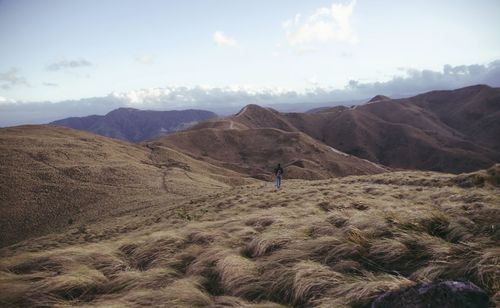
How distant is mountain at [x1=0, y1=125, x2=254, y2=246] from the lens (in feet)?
120

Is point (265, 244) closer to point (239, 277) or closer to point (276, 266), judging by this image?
point (276, 266)

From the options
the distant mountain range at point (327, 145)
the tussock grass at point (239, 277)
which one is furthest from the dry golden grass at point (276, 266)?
the distant mountain range at point (327, 145)

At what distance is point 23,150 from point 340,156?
97565 millimetres

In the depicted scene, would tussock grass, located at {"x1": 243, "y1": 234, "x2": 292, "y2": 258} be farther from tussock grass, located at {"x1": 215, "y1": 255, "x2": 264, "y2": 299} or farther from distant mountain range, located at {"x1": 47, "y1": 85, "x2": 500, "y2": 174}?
distant mountain range, located at {"x1": 47, "y1": 85, "x2": 500, "y2": 174}

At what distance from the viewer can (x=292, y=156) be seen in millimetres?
112250

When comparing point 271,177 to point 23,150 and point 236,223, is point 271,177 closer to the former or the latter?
point 23,150

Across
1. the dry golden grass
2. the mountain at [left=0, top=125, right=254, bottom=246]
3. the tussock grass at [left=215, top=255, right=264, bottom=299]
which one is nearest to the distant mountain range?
the mountain at [left=0, top=125, right=254, bottom=246]

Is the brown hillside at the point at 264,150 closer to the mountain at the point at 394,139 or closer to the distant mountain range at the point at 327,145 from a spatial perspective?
the distant mountain range at the point at 327,145

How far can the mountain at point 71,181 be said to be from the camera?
36.5 meters

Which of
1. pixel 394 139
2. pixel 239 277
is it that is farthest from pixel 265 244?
pixel 394 139

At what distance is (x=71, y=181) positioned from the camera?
154 feet

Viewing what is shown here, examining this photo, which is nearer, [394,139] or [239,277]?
[239,277]

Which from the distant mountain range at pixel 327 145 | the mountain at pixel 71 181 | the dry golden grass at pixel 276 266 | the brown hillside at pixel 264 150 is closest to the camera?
the dry golden grass at pixel 276 266

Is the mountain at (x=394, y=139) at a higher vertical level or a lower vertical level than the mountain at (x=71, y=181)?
lower
